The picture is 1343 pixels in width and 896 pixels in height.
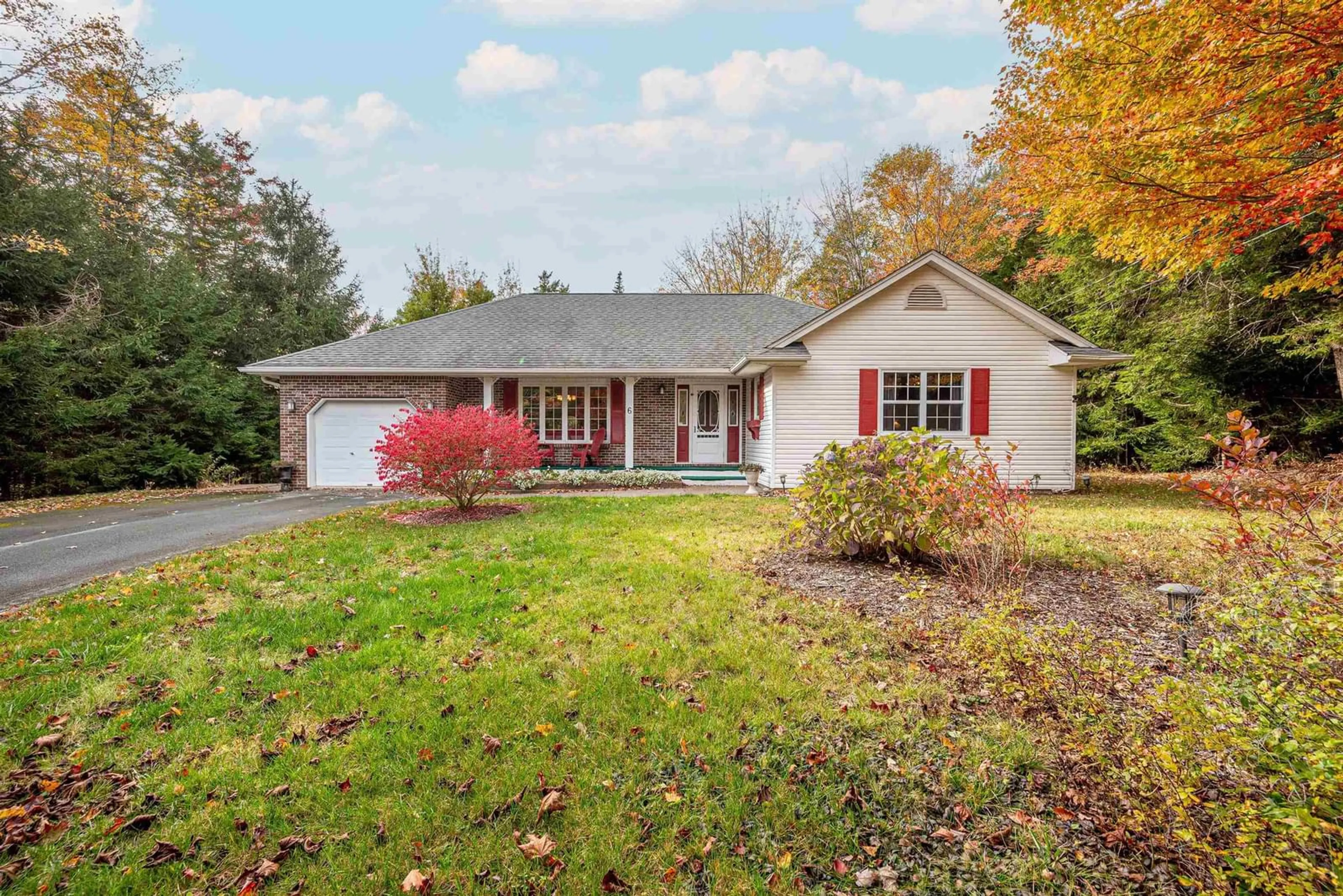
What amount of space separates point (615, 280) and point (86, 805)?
38.5m

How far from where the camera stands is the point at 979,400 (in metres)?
11.4

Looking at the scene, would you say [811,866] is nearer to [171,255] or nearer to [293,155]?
[171,255]

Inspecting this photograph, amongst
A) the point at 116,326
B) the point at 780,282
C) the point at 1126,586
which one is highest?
the point at 780,282

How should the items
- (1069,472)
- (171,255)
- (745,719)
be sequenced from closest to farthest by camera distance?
(745,719) < (1069,472) < (171,255)

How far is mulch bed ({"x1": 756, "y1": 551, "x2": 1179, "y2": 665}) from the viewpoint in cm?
382

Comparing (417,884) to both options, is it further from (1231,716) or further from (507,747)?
(1231,716)

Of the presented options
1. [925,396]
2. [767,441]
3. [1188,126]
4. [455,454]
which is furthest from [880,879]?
[925,396]

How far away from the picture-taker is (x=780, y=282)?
25406 millimetres

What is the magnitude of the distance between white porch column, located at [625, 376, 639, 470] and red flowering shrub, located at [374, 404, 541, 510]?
5309 mm

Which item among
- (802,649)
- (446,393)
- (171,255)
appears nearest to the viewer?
(802,649)

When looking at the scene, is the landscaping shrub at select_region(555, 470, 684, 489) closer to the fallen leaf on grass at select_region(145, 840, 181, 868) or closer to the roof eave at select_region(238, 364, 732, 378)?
the roof eave at select_region(238, 364, 732, 378)

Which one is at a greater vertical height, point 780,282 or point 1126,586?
point 780,282

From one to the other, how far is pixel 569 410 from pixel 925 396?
8.98 m

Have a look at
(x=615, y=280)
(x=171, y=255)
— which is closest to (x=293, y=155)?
(x=171, y=255)
